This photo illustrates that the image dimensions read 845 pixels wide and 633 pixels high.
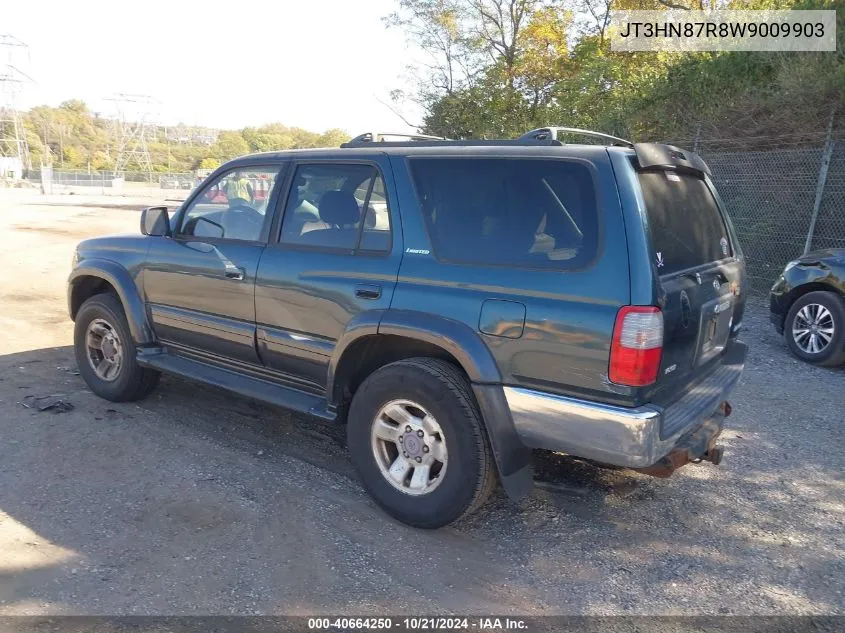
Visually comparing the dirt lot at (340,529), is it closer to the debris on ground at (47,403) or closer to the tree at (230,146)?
the debris on ground at (47,403)

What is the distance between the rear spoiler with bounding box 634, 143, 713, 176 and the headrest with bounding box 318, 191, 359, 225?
158 centimetres

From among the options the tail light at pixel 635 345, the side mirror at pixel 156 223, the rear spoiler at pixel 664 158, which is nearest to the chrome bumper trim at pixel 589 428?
the tail light at pixel 635 345

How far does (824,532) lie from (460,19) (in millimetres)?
22633

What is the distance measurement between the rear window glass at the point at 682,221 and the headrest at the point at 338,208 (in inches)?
63.2

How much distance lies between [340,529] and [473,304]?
1.39m

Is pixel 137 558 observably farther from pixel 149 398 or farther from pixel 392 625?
pixel 149 398

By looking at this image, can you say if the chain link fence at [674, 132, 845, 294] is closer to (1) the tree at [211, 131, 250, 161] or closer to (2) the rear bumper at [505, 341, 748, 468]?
(2) the rear bumper at [505, 341, 748, 468]

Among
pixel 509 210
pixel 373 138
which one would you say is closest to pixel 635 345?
pixel 509 210

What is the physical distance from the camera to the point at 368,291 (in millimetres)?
3607

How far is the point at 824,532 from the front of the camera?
3.64 meters

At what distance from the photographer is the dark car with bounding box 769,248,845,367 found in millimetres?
6570

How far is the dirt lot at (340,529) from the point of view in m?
2.99

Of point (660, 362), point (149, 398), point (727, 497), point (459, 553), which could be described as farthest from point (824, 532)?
point (149, 398)

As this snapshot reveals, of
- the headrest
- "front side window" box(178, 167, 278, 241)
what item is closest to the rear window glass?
the headrest
